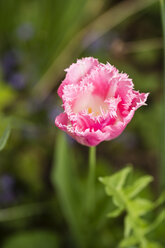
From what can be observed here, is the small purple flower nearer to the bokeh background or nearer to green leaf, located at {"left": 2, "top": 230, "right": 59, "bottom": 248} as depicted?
the bokeh background

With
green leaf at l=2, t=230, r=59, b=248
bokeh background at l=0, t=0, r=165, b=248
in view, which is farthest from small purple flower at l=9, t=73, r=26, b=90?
green leaf at l=2, t=230, r=59, b=248

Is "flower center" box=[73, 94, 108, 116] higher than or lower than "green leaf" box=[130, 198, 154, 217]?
higher

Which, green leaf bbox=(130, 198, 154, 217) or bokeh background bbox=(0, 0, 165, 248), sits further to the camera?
bokeh background bbox=(0, 0, 165, 248)

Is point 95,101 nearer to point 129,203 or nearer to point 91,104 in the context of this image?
point 91,104

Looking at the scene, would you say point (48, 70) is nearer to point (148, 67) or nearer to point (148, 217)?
point (148, 67)

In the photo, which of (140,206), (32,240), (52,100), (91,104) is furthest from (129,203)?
(52,100)
